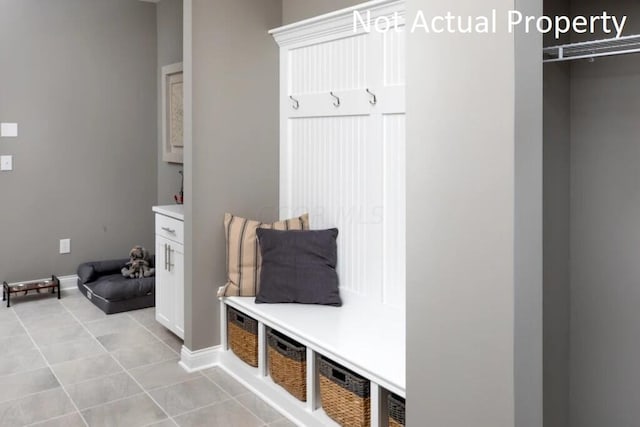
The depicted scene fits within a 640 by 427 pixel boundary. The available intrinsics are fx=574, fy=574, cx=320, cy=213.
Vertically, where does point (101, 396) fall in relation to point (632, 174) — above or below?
below

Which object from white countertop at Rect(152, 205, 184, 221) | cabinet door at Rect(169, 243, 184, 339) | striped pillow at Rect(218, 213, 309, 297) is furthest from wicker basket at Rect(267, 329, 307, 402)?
white countertop at Rect(152, 205, 184, 221)

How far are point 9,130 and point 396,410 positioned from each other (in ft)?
13.2

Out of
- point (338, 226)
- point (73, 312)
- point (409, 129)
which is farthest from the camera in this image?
point (73, 312)

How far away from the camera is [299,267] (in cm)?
300

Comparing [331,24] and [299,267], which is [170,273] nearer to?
[299,267]

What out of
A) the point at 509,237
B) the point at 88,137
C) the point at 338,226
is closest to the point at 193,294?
the point at 338,226

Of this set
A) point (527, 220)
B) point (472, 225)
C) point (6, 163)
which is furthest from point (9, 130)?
point (527, 220)

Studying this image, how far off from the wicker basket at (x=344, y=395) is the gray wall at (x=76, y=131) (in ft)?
11.0

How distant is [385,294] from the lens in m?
2.84

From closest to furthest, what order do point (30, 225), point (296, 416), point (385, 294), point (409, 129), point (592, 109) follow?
1. point (409, 129)
2. point (592, 109)
3. point (296, 416)
4. point (385, 294)
5. point (30, 225)

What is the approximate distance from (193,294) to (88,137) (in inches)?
98.6

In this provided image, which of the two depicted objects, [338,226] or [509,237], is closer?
[509,237]

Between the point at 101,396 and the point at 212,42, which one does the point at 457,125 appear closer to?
the point at 212,42

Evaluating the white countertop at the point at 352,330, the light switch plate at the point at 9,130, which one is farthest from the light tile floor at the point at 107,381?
the light switch plate at the point at 9,130
